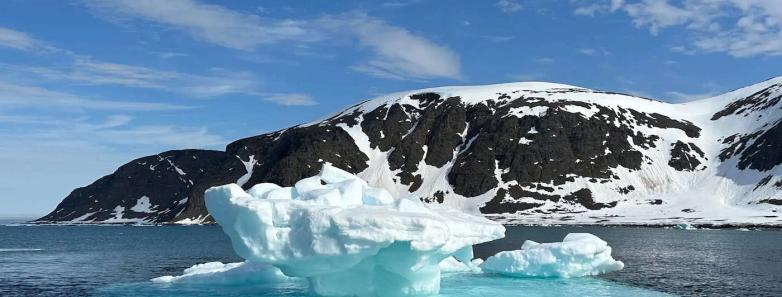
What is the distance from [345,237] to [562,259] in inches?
1031

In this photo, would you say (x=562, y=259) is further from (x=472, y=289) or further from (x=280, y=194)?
(x=280, y=194)

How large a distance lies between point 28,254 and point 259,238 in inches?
2704

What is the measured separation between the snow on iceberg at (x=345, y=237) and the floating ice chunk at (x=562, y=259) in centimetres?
1626

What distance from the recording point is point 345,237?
32.8m

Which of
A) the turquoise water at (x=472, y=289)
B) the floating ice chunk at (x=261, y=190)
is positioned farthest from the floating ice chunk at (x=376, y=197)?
the turquoise water at (x=472, y=289)

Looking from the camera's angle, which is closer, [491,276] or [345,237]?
[345,237]

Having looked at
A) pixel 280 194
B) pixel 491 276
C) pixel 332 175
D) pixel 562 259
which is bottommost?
pixel 491 276

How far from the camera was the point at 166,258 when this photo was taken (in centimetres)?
8362

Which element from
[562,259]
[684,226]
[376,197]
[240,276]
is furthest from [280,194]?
[684,226]

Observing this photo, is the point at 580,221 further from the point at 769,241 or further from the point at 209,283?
the point at 209,283

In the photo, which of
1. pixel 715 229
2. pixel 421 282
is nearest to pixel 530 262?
pixel 421 282

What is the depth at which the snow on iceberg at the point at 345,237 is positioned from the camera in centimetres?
3281

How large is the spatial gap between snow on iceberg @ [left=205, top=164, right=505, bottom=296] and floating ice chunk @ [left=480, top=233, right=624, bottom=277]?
640 inches

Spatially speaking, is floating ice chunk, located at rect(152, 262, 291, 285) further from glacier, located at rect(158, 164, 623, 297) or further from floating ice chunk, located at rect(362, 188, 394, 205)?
floating ice chunk, located at rect(362, 188, 394, 205)
